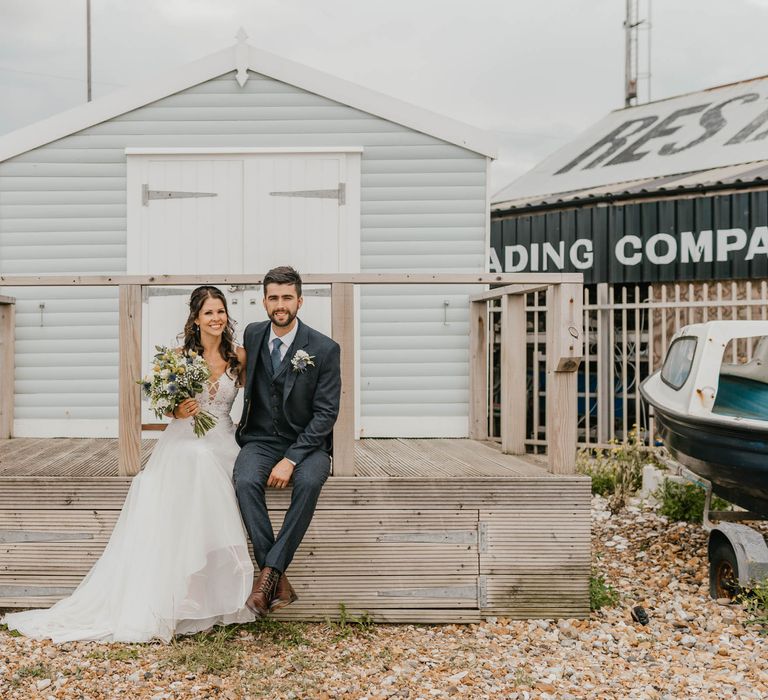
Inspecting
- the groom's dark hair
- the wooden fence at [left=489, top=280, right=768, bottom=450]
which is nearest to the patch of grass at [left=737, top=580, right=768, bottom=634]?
the groom's dark hair

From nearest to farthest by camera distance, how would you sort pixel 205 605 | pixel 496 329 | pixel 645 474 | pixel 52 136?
pixel 205 605 < pixel 52 136 < pixel 645 474 < pixel 496 329

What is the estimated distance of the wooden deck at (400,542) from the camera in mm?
4844

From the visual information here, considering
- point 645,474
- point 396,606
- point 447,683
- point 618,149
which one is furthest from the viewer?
point 618,149

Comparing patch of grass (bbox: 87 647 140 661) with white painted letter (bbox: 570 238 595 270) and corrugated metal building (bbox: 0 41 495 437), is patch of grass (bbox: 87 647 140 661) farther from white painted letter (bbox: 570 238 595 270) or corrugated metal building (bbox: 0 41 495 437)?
white painted letter (bbox: 570 238 595 270)

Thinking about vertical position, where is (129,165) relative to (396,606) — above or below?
above

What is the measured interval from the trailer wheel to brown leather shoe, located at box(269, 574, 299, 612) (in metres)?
2.94

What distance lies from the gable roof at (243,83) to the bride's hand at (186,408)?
12.9 ft

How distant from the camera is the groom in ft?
14.5

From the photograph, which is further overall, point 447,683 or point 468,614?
point 468,614

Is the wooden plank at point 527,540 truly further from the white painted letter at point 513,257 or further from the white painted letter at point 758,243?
the white painted letter at point 513,257

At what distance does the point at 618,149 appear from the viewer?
616 inches

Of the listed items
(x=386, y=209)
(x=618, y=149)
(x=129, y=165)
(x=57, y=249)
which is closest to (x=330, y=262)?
(x=386, y=209)

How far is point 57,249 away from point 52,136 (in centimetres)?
100

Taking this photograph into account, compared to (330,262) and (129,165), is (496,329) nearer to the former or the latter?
(330,262)
